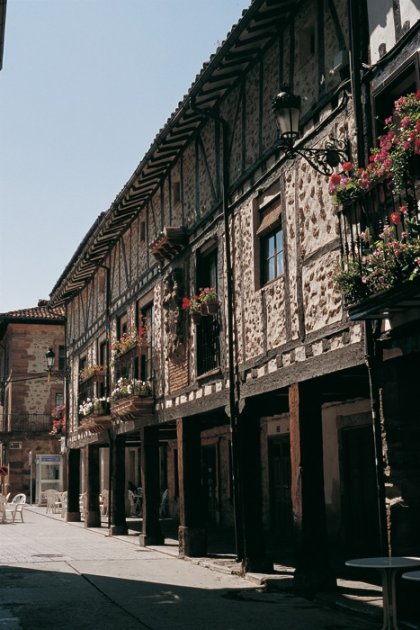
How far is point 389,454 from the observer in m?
8.30

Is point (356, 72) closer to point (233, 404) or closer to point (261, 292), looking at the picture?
point (261, 292)

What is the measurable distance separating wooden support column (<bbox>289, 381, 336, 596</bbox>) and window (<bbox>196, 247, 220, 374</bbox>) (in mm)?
3144

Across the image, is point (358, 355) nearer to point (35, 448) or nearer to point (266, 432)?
point (266, 432)

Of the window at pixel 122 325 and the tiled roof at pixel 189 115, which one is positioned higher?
the tiled roof at pixel 189 115

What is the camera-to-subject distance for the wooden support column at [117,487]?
19.7m

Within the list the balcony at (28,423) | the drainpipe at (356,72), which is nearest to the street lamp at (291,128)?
the drainpipe at (356,72)

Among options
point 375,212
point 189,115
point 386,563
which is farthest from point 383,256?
point 189,115

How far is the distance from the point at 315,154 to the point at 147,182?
24.9ft

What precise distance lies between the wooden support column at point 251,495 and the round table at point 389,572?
4867 mm

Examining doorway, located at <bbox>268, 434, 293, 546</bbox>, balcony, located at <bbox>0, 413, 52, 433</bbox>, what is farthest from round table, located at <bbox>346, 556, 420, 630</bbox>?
balcony, located at <bbox>0, 413, 52, 433</bbox>

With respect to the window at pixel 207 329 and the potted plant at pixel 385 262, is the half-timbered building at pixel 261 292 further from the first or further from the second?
the potted plant at pixel 385 262

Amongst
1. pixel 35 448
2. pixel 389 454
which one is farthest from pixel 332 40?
pixel 35 448

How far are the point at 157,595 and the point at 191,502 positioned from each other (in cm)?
370

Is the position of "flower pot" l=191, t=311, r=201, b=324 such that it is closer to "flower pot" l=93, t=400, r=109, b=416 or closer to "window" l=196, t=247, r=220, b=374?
"window" l=196, t=247, r=220, b=374
